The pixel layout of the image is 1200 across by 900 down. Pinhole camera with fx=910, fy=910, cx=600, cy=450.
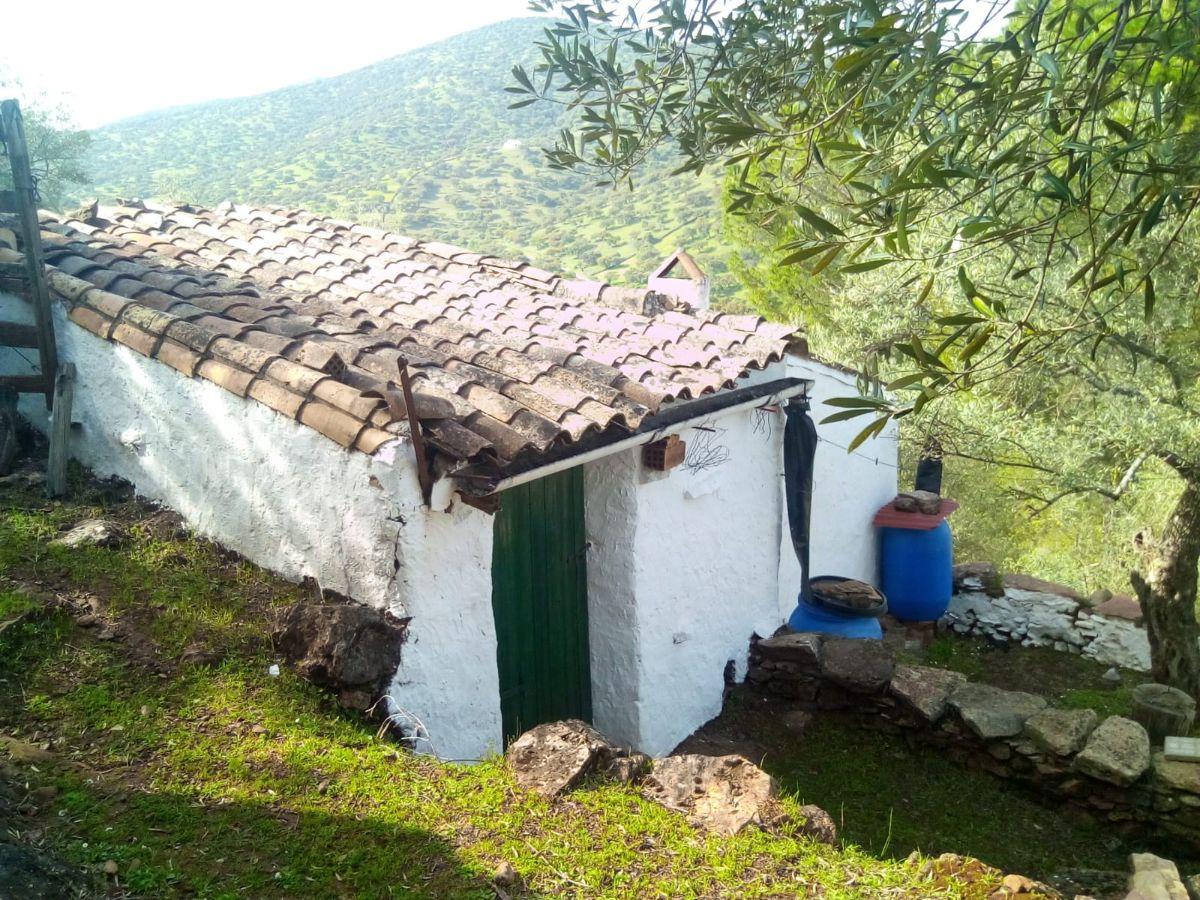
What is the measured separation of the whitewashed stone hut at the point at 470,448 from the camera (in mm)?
4422

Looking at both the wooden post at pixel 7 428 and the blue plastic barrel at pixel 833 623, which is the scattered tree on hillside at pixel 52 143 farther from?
the blue plastic barrel at pixel 833 623

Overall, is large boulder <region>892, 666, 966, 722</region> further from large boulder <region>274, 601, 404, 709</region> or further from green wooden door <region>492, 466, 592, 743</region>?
large boulder <region>274, 601, 404, 709</region>

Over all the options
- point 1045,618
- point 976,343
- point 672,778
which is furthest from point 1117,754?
point 1045,618

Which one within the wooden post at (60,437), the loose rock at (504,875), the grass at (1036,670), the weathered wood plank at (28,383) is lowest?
the grass at (1036,670)

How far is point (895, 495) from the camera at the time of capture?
9.32 meters

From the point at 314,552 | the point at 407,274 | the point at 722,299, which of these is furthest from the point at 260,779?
the point at 722,299

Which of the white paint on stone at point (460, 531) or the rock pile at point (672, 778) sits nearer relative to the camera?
the rock pile at point (672, 778)

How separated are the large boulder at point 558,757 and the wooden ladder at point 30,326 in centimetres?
345

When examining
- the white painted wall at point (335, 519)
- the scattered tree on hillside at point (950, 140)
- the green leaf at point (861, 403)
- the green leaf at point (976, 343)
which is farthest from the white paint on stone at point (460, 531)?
the green leaf at point (976, 343)

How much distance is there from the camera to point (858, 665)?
20.8ft

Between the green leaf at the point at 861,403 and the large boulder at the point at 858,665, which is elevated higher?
the green leaf at the point at 861,403

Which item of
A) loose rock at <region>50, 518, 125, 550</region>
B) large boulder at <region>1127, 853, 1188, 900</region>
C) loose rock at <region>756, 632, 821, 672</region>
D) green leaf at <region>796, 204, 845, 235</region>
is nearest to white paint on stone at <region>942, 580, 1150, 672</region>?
loose rock at <region>756, 632, 821, 672</region>

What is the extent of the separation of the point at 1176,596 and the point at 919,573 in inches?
83.1

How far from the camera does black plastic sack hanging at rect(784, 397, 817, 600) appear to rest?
7012 mm
